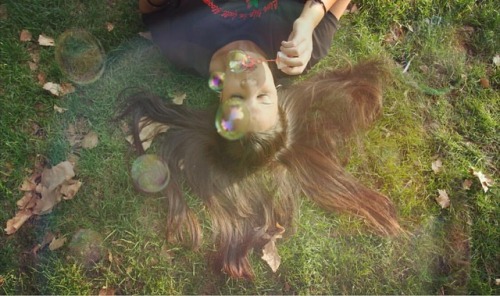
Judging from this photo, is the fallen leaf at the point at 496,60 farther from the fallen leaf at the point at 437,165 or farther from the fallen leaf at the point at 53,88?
the fallen leaf at the point at 53,88

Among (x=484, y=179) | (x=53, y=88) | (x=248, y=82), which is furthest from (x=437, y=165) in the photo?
(x=53, y=88)

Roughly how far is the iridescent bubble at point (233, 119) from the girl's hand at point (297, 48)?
1.50 feet

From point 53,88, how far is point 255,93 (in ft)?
6.11

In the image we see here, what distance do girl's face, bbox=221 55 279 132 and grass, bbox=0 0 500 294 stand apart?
0.97 metres

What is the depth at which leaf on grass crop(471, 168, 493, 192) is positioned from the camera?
3913 millimetres

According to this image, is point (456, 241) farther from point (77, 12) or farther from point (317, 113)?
point (77, 12)

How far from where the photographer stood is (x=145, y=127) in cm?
388

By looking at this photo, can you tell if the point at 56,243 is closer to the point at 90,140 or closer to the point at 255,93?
the point at 90,140

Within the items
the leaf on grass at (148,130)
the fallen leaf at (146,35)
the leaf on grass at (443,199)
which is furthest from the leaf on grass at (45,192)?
the leaf on grass at (443,199)

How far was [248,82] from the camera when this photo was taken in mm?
3002

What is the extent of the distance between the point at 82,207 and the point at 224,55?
1.58 meters

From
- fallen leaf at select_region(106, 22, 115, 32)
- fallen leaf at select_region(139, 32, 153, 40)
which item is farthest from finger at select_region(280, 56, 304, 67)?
fallen leaf at select_region(106, 22, 115, 32)

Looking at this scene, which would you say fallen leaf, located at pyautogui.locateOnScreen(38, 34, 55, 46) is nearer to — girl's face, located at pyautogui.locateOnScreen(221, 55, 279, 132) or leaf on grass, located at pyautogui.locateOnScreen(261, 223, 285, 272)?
girl's face, located at pyautogui.locateOnScreen(221, 55, 279, 132)

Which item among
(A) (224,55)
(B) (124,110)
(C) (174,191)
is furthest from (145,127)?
(A) (224,55)
